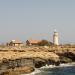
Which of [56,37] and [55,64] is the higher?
[56,37]

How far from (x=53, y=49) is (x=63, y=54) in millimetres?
4746

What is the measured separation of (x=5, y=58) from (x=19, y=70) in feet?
36.2

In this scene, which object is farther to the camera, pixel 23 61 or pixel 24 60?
pixel 24 60

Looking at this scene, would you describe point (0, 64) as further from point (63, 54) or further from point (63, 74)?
point (63, 54)

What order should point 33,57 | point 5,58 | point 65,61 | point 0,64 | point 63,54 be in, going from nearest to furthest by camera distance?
point 0,64 < point 5,58 < point 33,57 < point 65,61 < point 63,54

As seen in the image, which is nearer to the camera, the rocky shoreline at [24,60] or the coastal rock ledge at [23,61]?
the coastal rock ledge at [23,61]

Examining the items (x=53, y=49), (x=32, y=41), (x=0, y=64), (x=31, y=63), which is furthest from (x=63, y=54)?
(x=32, y=41)

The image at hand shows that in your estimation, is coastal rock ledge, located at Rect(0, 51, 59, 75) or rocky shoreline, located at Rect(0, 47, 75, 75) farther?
rocky shoreline, located at Rect(0, 47, 75, 75)

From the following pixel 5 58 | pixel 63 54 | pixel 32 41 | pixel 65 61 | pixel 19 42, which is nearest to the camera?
pixel 5 58

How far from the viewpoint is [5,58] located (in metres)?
66.0

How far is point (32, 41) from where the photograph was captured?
147 metres

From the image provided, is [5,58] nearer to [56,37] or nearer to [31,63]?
[31,63]

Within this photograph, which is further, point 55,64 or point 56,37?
point 56,37

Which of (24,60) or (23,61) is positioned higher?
(24,60)
